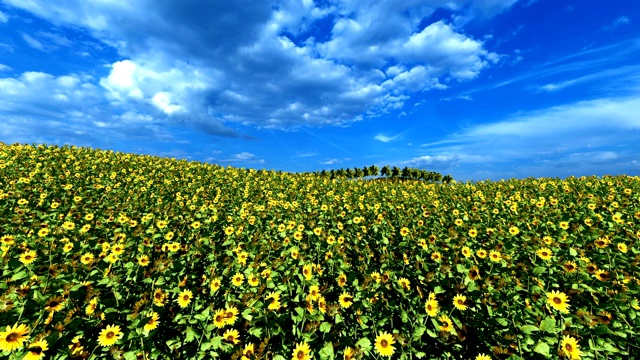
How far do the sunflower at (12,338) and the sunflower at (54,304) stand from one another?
0.37 metres

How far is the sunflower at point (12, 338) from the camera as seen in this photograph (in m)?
2.86

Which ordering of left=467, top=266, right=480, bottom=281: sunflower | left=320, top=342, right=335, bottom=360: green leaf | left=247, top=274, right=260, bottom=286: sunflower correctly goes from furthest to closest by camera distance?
left=467, top=266, right=480, bottom=281: sunflower, left=247, top=274, right=260, bottom=286: sunflower, left=320, top=342, right=335, bottom=360: green leaf

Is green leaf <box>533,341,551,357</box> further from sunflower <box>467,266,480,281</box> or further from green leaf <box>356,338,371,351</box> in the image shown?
green leaf <box>356,338,371,351</box>

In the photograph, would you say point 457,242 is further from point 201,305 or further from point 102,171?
point 102,171

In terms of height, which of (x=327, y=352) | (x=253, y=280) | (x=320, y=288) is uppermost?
(x=253, y=280)

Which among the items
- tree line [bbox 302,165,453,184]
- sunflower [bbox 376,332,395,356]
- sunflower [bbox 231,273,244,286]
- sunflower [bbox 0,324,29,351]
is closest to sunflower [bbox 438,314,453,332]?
sunflower [bbox 376,332,395,356]

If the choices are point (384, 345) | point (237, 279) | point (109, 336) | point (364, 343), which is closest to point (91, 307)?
point (109, 336)

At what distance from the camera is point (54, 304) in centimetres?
341

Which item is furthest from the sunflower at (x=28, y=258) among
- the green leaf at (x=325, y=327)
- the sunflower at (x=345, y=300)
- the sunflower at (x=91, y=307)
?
the sunflower at (x=345, y=300)

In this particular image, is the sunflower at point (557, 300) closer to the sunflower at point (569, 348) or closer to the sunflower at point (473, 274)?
the sunflower at point (569, 348)

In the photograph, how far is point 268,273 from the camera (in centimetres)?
445

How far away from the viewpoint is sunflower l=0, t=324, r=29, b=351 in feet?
9.37

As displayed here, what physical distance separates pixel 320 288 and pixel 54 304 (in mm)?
3241

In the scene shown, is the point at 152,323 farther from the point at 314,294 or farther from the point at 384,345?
the point at 384,345
